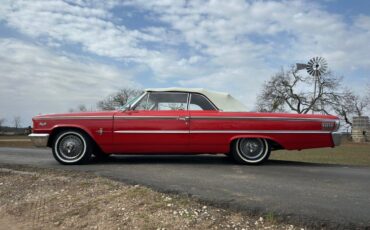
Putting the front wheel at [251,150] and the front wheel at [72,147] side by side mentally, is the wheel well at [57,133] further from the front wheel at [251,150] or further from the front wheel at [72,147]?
the front wheel at [251,150]

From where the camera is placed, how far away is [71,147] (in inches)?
318

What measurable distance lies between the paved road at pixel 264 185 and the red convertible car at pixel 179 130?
34 centimetres

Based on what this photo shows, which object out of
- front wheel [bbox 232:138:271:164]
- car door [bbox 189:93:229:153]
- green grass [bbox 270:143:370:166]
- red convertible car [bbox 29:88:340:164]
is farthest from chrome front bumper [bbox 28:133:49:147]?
green grass [bbox 270:143:370:166]

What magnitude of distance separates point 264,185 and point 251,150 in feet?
7.15

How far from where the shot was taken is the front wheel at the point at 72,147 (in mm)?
7996

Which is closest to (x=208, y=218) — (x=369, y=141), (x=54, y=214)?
(x=54, y=214)

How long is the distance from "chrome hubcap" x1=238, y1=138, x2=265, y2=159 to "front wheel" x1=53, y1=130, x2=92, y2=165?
2.91 meters

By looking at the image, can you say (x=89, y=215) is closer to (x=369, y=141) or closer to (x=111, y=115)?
(x=111, y=115)

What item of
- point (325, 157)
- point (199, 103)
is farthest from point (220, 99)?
point (325, 157)

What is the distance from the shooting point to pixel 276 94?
6412 cm

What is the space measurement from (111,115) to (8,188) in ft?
Result: 7.37

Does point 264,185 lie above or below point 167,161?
below

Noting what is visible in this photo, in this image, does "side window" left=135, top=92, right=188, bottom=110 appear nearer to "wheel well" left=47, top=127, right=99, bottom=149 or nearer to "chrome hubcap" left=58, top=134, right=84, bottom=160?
"wheel well" left=47, top=127, right=99, bottom=149

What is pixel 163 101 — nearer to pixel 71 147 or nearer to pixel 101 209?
pixel 71 147
